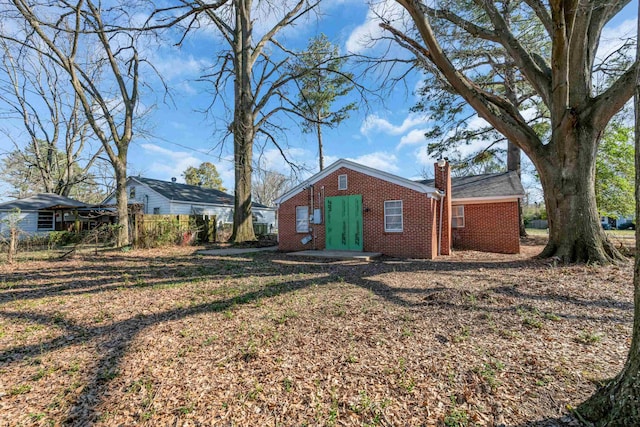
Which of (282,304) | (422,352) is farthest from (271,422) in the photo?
(282,304)

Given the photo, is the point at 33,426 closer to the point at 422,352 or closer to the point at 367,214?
the point at 422,352

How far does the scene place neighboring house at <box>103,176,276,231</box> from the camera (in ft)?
70.2

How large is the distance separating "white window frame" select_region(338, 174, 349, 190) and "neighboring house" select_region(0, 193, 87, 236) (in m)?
17.5

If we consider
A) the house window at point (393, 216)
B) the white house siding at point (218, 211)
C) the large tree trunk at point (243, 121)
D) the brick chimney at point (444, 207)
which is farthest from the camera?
the white house siding at point (218, 211)

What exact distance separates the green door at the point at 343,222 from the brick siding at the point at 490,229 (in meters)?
5.31

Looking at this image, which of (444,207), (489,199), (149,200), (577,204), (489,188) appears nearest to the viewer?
(577,204)

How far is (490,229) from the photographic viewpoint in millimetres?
13273

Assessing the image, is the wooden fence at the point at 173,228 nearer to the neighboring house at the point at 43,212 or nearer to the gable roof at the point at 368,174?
the gable roof at the point at 368,174

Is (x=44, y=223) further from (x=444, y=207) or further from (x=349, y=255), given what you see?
(x=444, y=207)

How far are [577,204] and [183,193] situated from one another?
75.7ft

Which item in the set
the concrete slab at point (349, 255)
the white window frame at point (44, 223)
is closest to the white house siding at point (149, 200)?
the white window frame at point (44, 223)

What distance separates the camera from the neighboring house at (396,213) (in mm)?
11016

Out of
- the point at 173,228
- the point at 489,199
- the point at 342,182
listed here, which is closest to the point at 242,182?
the point at 173,228

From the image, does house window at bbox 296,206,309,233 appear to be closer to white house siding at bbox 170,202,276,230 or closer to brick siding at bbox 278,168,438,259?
brick siding at bbox 278,168,438,259
